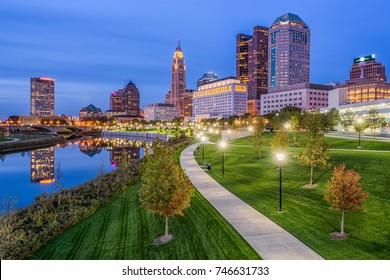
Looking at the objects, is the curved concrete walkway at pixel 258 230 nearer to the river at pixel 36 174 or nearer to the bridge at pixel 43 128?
the river at pixel 36 174

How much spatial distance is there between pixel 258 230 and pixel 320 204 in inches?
265

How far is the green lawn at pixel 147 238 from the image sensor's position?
15281 millimetres

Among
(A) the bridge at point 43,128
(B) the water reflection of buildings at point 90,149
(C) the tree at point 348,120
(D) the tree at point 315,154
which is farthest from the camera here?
(A) the bridge at point 43,128

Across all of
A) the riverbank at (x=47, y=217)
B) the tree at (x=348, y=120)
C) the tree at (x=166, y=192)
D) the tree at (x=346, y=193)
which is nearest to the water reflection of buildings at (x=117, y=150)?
the riverbank at (x=47, y=217)

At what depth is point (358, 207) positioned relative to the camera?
16531 millimetres

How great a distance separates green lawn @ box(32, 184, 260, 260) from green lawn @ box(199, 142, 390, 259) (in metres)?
3.59

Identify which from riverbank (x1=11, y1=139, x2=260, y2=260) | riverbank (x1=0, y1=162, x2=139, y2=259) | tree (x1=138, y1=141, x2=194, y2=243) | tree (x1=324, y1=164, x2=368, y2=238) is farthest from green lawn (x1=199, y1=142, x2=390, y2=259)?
riverbank (x1=0, y1=162, x2=139, y2=259)

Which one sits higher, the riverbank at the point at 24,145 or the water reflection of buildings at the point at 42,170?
the riverbank at the point at 24,145

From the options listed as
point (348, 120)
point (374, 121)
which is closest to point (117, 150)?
point (348, 120)

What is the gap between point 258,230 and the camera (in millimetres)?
17125

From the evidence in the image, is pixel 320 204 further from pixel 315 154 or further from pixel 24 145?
pixel 24 145

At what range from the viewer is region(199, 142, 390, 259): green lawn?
1517cm

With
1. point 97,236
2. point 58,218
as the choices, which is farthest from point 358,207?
point 58,218

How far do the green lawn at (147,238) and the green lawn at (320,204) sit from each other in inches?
141
